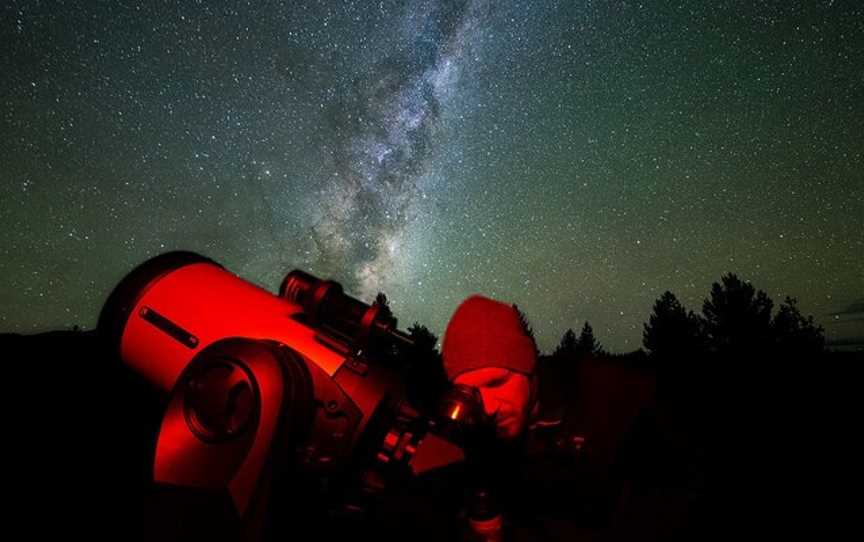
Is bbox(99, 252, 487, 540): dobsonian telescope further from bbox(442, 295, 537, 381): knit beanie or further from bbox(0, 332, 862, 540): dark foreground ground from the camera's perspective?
bbox(442, 295, 537, 381): knit beanie

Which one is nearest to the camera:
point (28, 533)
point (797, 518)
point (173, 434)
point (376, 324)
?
point (173, 434)

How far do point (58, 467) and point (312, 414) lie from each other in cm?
868

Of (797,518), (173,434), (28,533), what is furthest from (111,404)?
(797,518)

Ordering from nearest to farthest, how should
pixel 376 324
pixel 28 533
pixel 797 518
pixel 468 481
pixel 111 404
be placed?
pixel 468 481 < pixel 376 324 < pixel 28 533 < pixel 797 518 < pixel 111 404

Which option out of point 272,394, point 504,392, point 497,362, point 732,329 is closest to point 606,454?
point 504,392

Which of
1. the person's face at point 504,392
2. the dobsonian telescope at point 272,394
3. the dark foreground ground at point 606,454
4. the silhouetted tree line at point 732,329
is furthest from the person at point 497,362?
the silhouetted tree line at point 732,329

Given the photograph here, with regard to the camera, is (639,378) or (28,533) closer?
(639,378)

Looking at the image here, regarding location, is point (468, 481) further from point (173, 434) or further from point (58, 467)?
point (58, 467)

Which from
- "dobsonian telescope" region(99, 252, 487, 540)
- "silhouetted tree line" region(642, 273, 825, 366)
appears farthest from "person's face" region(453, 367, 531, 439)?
"silhouetted tree line" region(642, 273, 825, 366)

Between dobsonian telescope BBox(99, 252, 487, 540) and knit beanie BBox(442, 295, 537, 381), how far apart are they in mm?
496

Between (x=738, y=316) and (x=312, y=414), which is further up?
(x=738, y=316)

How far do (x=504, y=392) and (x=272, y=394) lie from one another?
3.96 ft

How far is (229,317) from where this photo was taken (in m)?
2.08

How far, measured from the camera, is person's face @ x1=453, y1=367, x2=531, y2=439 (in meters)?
2.03
